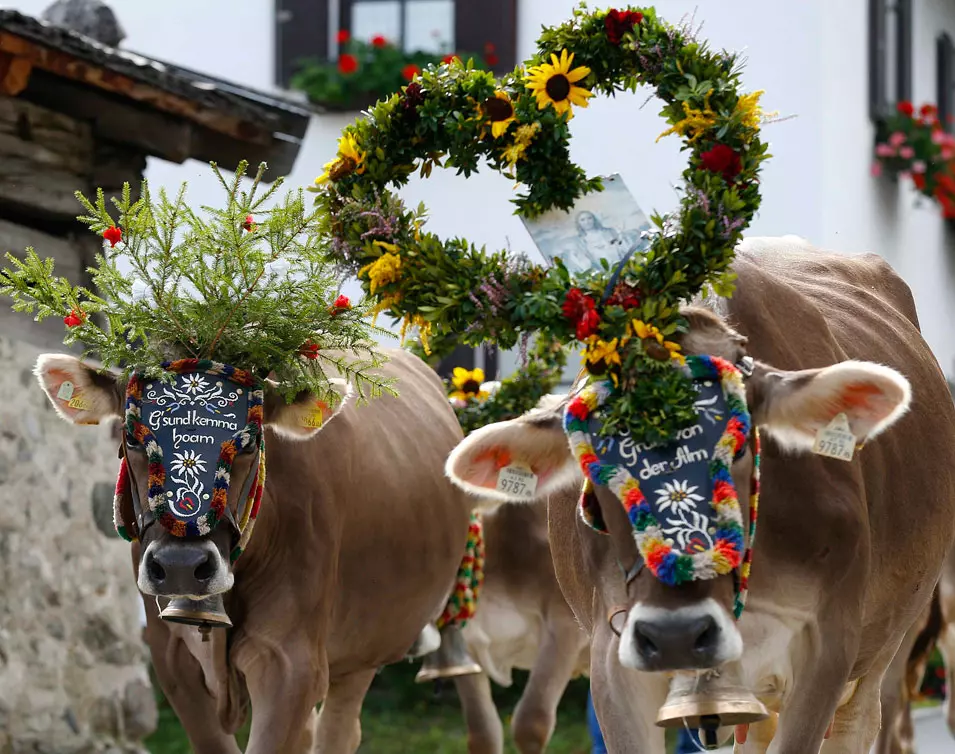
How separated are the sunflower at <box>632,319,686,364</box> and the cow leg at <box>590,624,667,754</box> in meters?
0.76

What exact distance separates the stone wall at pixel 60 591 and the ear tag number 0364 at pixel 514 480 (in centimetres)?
344

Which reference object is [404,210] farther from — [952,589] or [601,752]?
[952,589]

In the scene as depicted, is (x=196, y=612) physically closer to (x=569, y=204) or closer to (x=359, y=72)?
(x=569, y=204)

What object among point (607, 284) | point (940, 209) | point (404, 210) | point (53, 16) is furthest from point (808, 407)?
point (940, 209)

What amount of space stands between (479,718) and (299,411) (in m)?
3.16

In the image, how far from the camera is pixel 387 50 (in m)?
13.0

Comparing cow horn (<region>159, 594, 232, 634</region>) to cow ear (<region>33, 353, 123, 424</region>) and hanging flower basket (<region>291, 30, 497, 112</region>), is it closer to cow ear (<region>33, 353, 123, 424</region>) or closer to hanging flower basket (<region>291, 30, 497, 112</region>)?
cow ear (<region>33, 353, 123, 424</region>)

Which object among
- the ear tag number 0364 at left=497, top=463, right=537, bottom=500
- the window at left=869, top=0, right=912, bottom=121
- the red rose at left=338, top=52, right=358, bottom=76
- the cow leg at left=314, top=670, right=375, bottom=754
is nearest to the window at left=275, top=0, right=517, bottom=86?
the red rose at left=338, top=52, right=358, bottom=76

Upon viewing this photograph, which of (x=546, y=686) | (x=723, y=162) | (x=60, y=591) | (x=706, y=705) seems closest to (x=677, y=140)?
(x=546, y=686)

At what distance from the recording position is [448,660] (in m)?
8.11

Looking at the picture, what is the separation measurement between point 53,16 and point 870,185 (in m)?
7.07

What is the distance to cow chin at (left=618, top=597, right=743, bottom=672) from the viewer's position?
412 centimetres

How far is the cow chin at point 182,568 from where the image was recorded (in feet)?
16.7

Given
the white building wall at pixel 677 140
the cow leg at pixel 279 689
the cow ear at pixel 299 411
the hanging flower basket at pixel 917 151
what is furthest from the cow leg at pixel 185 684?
the hanging flower basket at pixel 917 151
